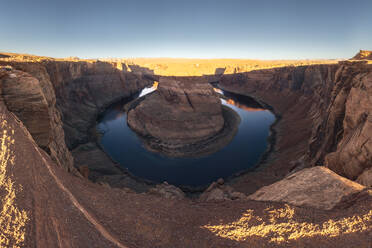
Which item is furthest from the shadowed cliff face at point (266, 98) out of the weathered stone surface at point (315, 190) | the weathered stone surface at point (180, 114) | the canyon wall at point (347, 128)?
the weathered stone surface at point (315, 190)

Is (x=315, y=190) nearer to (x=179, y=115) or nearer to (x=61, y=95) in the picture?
(x=179, y=115)

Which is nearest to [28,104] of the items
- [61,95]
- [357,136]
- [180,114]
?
[357,136]

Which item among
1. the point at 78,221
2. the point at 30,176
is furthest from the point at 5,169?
the point at 78,221

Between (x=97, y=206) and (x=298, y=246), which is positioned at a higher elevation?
(x=298, y=246)

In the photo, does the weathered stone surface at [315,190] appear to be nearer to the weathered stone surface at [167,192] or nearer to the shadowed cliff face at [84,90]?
the weathered stone surface at [167,192]

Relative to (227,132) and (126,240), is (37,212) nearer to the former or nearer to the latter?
(126,240)

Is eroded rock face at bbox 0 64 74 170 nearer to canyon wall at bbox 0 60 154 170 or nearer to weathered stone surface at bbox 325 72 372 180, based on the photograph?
canyon wall at bbox 0 60 154 170
